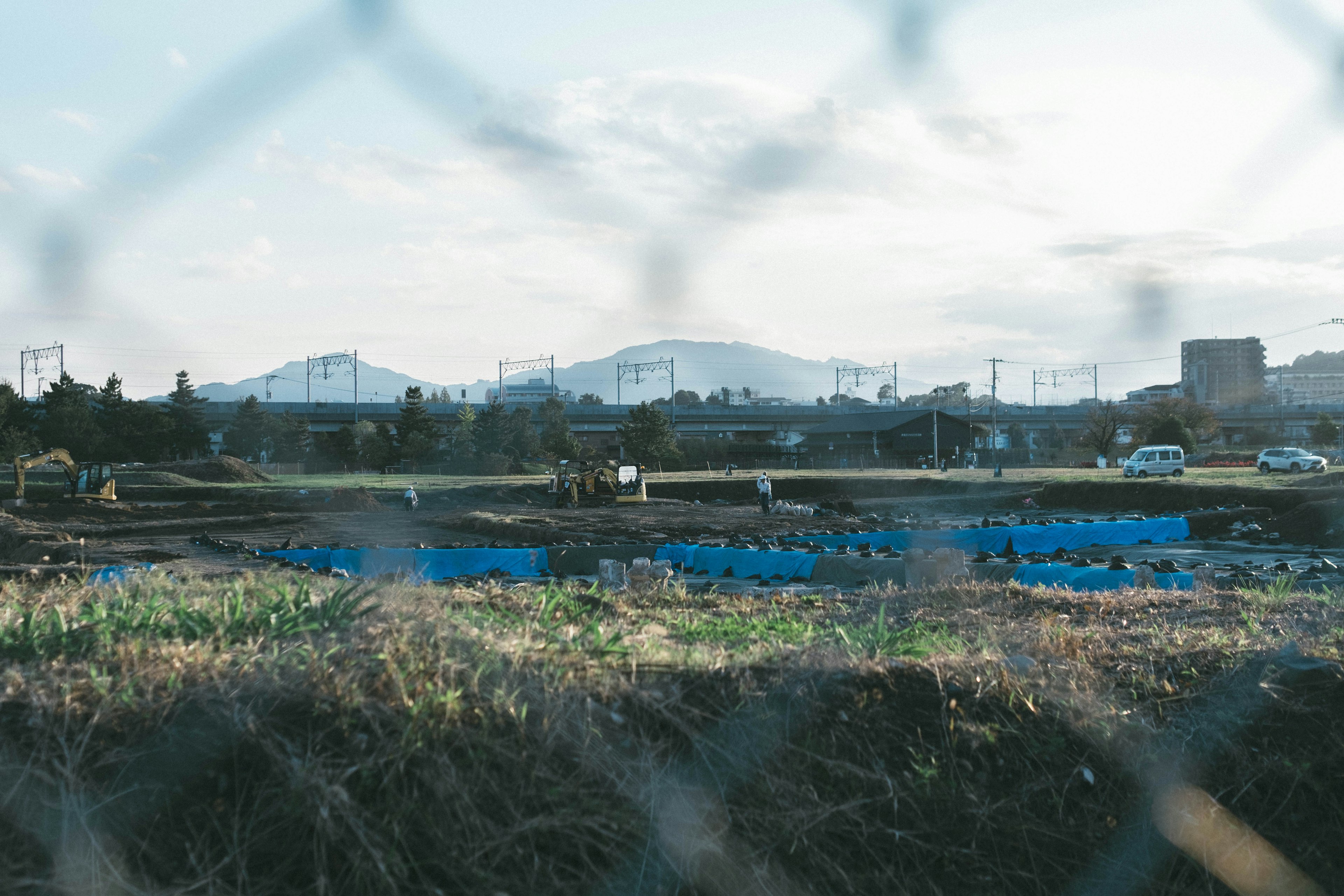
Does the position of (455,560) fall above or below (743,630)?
below

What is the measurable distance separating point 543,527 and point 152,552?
1001 centimetres

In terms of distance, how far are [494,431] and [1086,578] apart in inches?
2444

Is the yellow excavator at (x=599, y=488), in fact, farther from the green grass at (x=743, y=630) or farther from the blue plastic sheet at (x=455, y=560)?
the green grass at (x=743, y=630)

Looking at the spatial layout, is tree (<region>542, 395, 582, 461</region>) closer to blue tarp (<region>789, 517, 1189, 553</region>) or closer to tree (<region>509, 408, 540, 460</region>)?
tree (<region>509, 408, 540, 460</region>)

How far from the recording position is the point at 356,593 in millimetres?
5254

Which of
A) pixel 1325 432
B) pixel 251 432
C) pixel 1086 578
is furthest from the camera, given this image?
pixel 251 432

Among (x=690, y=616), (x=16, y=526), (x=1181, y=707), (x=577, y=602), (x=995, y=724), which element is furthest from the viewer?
Result: (x=16, y=526)

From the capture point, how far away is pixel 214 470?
53.6 m

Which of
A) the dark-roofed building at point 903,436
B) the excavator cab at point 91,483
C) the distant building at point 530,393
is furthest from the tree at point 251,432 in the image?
the dark-roofed building at point 903,436

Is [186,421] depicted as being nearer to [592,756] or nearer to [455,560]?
[455,560]

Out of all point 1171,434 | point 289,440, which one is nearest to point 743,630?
point 1171,434

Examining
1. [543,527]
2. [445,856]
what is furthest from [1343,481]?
[445,856]

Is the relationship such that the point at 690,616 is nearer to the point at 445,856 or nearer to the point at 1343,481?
the point at 445,856

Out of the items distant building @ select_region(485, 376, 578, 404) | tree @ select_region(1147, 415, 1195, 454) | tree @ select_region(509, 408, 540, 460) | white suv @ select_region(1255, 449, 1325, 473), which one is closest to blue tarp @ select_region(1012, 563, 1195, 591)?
white suv @ select_region(1255, 449, 1325, 473)
